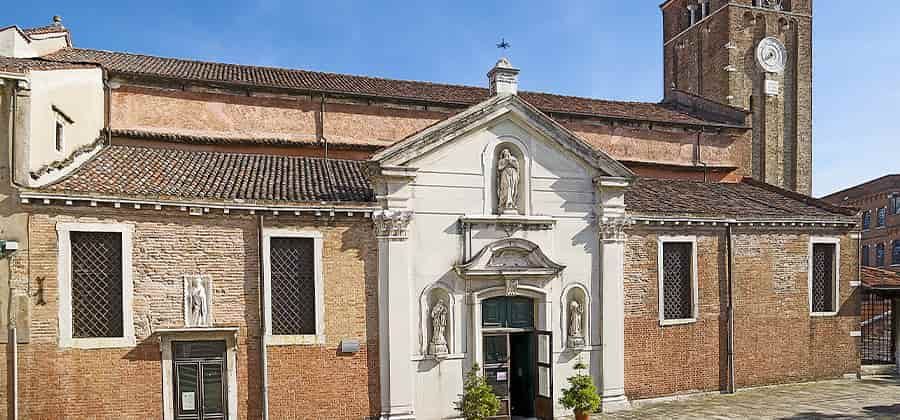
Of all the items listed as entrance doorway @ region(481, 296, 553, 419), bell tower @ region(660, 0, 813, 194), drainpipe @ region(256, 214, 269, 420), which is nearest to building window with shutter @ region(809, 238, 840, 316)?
entrance doorway @ region(481, 296, 553, 419)

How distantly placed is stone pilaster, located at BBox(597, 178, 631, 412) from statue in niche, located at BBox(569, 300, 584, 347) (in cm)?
65

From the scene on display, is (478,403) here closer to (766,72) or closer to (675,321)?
(675,321)

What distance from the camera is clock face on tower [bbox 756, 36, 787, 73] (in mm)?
31109

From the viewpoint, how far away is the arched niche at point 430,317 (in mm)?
14391

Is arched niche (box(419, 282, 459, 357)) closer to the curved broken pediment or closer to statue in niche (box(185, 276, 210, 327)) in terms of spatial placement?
the curved broken pediment

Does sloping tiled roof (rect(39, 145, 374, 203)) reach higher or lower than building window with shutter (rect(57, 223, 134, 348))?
higher

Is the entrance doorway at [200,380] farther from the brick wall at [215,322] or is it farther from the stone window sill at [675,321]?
the stone window sill at [675,321]

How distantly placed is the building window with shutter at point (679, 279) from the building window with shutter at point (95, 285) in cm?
1267

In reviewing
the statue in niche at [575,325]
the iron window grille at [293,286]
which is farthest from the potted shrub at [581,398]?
the iron window grille at [293,286]

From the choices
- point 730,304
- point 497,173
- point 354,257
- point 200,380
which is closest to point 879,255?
point 730,304

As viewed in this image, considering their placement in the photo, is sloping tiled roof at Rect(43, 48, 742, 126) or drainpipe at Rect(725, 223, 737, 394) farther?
sloping tiled roof at Rect(43, 48, 742, 126)

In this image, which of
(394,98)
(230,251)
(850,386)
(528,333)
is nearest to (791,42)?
(850,386)

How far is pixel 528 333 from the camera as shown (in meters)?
15.5

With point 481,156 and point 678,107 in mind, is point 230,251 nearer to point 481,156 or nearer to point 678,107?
point 481,156
